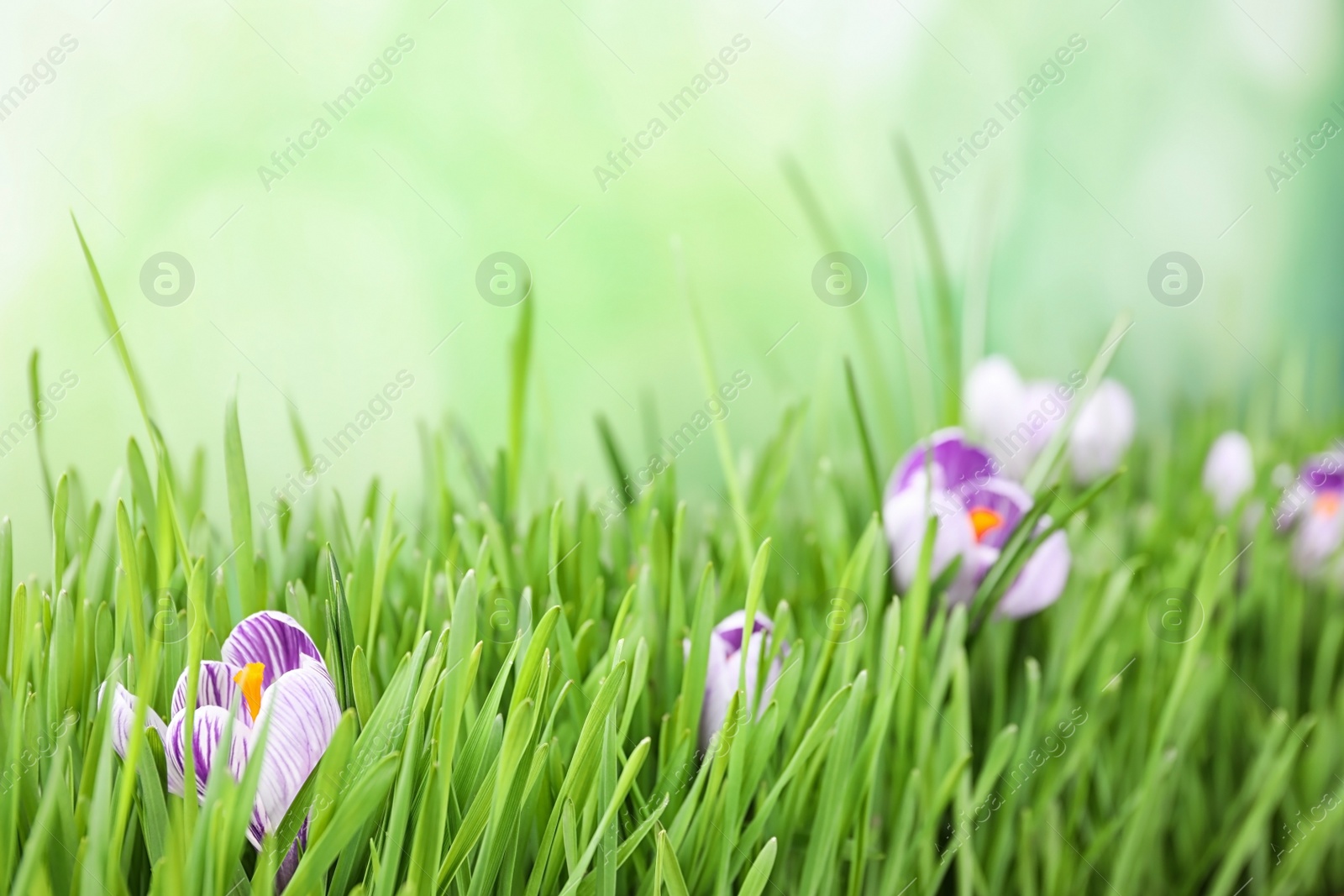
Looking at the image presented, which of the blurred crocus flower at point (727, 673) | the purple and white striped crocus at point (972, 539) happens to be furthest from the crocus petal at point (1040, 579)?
the blurred crocus flower at point (727, 673)

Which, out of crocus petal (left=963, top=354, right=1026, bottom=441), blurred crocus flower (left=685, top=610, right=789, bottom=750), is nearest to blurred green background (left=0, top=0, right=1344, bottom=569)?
crocus petal (left=963, top=354, right=1026, bottom=441)

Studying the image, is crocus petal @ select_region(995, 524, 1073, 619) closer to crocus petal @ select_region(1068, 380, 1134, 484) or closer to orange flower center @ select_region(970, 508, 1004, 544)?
orange flower center @ select_region(970, 508, 1004, 544)

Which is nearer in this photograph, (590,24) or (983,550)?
(983,550)

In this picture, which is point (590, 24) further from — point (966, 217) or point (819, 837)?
point (819, 837)

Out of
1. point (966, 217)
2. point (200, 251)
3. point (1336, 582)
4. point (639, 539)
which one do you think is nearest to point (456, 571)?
point (639, 539)

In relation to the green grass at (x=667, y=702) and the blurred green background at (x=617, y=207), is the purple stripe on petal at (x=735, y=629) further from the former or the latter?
the blurred green background at (x=617, y=207)

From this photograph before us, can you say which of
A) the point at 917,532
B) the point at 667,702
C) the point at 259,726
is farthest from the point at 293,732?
the point at 917,532
